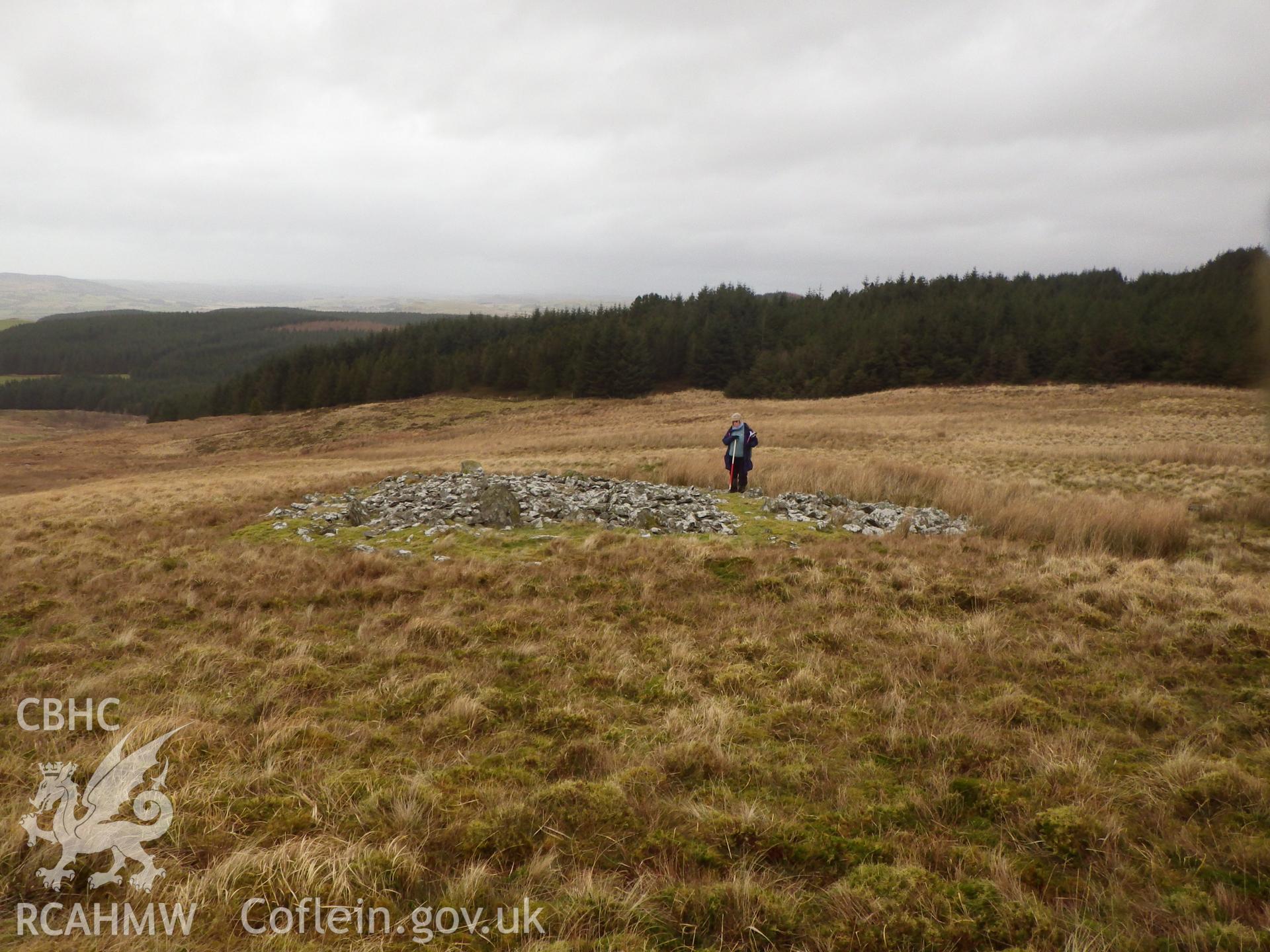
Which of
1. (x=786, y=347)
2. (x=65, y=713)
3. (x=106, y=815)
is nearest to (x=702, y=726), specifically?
(x=106, y=815)

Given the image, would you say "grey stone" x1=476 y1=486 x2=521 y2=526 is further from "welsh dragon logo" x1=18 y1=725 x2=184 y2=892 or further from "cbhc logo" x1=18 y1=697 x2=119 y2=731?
"welsh dragon logo" x1=18 y1=725 x2=184 y2=892

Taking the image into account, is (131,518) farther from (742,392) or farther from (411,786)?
(742,392)

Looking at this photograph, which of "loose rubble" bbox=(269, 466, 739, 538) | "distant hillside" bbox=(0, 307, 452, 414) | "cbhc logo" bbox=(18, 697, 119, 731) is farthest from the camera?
"distant hillside" bbox=(0, 307, 452, 414)

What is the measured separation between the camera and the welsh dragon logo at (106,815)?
383cm

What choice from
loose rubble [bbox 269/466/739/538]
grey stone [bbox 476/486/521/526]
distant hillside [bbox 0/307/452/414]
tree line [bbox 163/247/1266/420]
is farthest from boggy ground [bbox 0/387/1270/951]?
distant hillside [bbox 0/307/452/414]

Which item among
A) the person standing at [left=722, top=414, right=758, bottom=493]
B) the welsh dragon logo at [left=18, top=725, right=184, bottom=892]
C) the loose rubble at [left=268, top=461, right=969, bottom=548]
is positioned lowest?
the welsh dragon logo at [left=18, top=725, right=184, bottom=892]

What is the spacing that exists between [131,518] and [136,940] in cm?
1710

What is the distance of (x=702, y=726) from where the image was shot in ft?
18.8

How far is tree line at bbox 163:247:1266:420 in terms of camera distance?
226ft

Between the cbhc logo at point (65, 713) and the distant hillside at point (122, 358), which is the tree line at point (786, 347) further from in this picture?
the cbhc logo at point (65, 713)

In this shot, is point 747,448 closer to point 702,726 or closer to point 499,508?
point 499,508

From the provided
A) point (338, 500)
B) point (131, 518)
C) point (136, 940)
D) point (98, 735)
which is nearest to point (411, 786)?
point (136, 940)

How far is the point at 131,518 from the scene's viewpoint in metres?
16.5

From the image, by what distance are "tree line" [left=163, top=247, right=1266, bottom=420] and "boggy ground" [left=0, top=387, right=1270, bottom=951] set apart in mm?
61684
